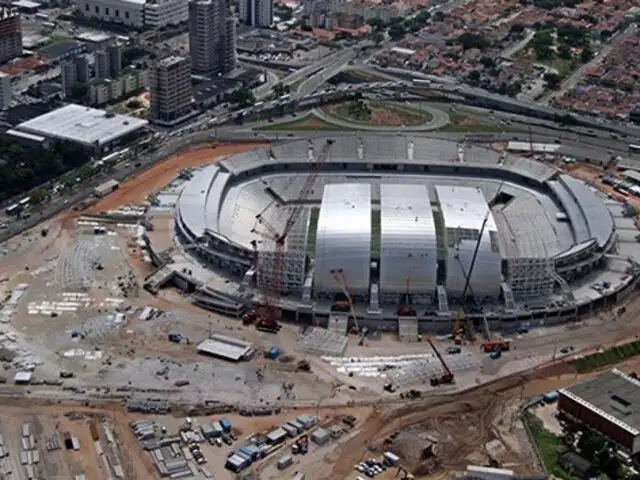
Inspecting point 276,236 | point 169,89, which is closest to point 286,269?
point 276,236

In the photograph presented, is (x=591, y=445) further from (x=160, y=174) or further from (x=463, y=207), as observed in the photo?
(x=160, y=174)

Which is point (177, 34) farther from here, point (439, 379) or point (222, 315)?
point (439, 379)

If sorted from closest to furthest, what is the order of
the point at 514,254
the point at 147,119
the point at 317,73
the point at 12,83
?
the point at 514,254, the point at 147,119, the point at 12,83, the point at 317,73

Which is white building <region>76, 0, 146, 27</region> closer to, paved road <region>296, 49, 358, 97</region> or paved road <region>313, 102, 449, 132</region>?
paved road <region>296, 49, 358, 97</region>

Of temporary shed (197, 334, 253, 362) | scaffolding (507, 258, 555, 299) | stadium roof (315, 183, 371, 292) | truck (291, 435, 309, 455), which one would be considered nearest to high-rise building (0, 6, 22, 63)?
stadium roof (315, 183, 371, 292)

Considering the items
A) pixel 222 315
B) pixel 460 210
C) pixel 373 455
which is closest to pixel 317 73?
pixel 460 210

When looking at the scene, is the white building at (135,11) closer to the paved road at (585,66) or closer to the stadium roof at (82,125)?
the stadium roof at (82,125)

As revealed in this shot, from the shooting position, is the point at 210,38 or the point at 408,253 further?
the point at 210,38
